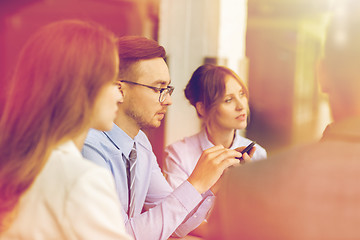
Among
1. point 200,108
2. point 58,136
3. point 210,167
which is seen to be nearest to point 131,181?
point 210,167

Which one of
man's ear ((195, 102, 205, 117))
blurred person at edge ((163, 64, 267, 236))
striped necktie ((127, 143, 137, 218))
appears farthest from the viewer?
man's ear ((195, 102, 205, 117))

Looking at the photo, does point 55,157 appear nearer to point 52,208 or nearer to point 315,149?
point 52,208

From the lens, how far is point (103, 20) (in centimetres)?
328

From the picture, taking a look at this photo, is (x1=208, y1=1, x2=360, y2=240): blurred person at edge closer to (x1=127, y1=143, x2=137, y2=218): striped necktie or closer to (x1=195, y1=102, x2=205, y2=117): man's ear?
(x1=127, y1=143, x2=137, y2=218): striped necktie

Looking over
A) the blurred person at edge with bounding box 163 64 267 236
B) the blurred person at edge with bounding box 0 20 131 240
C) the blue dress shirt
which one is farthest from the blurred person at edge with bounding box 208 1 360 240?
the blurred person at edge with bounding box 163 64 267 236

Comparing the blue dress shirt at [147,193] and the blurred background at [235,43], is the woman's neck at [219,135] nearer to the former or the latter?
the blue dress shirt at [147,193]

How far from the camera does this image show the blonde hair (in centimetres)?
84

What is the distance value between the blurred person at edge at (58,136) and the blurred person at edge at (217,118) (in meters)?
1.29

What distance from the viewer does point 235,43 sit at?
10.7ft

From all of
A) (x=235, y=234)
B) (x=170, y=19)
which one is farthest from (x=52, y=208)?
(x=170, y=19)

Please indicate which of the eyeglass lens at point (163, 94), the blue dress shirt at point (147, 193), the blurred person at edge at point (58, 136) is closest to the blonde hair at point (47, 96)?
the blurred person at edge at point (58, 136)

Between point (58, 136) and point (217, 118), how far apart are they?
4.97 feet

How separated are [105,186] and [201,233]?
78cm

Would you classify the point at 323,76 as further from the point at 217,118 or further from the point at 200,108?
the point at 200,108
